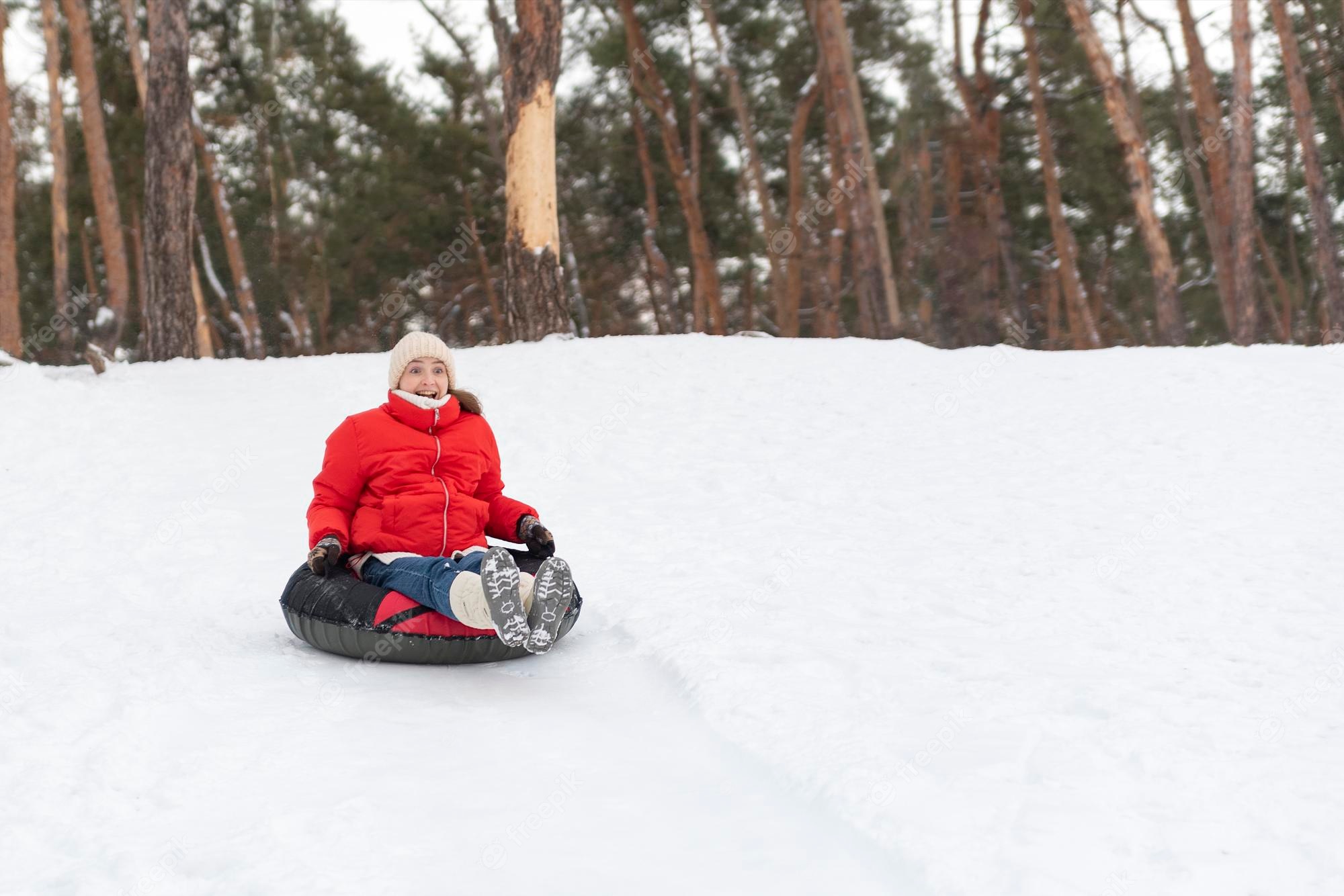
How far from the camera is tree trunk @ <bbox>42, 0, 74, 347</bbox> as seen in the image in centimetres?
1612

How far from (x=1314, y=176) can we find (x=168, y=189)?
1284cm

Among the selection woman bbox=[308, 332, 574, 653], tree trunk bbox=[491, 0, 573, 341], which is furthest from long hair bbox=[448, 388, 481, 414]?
tree trunk bbox=[491, 0, 573, 341]

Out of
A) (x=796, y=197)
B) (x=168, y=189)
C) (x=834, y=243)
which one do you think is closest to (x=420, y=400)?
(x=168, y=189)

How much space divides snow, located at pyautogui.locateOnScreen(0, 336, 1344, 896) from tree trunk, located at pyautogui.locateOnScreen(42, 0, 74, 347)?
420 inches

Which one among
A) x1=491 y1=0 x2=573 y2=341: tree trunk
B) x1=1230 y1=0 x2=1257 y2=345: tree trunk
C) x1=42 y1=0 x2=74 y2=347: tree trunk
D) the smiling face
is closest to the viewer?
the smiling face

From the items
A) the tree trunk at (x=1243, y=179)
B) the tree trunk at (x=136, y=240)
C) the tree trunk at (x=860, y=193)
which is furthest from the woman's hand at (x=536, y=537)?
the tree trunk at (x=136, y=240)

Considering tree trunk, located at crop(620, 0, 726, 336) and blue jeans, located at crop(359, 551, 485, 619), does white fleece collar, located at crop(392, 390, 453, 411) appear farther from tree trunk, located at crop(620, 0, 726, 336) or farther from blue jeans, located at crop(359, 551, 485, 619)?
tree trunk, located at crop(620, 0, 726, 336)

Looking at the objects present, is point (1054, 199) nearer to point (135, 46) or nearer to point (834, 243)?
point (834, 243)

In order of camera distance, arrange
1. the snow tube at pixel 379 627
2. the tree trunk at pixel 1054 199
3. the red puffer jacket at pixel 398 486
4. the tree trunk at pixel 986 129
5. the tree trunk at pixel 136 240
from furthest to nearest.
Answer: the tree trunk at pixel 136 240 < the tree trunk at pixel 986 129 < the tree trunk at pixel 1054 199 < the red puffer jacket at pixel 398 486 < the snow tube at pixel 379 627

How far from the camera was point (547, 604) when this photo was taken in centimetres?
372

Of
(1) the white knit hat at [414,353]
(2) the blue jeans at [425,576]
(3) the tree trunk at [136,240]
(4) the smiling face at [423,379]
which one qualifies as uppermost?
(3) the tree trunk at [136,240]

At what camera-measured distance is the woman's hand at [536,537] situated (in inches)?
169

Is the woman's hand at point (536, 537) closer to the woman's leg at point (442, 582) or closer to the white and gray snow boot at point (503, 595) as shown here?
the woman's leg at point (442, 582)

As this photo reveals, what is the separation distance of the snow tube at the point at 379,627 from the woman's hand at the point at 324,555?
8 cm
